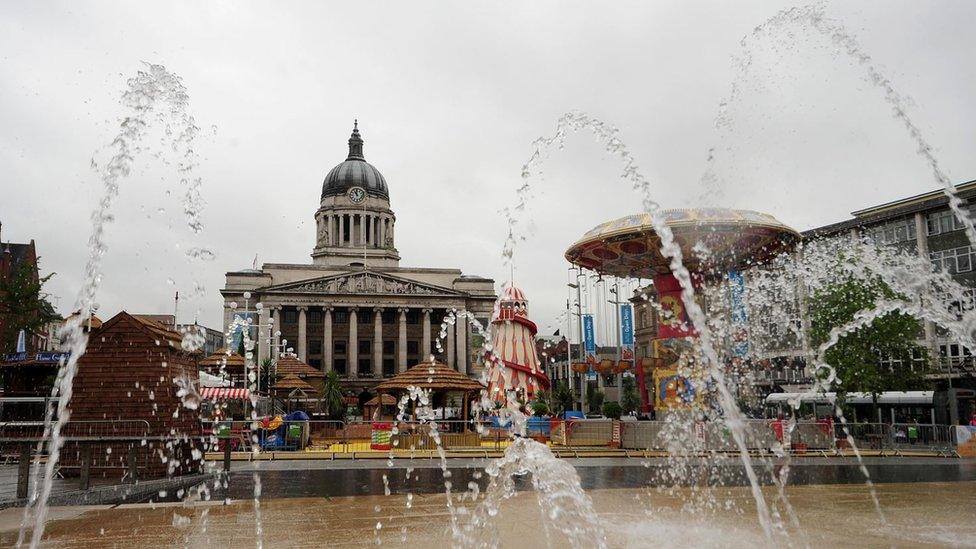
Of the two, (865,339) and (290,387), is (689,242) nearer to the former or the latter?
(865,339)

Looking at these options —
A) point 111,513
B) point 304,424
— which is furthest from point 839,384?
point 111,513

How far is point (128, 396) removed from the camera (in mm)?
13383

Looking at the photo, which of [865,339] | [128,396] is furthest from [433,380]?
[865,339]

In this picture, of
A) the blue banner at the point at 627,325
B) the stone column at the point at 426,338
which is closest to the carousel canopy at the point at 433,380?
the blue banner at the point at 627,325

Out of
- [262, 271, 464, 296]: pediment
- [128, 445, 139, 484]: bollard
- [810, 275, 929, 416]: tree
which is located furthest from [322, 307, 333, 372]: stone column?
[128, 445, 139, 484]: bollard

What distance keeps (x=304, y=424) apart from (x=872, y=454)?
61.0ft

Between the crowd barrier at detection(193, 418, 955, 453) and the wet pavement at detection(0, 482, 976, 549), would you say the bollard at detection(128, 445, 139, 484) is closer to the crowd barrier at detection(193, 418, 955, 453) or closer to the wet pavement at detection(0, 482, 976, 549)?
the wet pavement at detection(0, 482, 976, 549)

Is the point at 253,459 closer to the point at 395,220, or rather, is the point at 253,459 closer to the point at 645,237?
the point at 645,237

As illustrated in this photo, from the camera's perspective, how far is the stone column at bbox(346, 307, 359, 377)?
94312 mm

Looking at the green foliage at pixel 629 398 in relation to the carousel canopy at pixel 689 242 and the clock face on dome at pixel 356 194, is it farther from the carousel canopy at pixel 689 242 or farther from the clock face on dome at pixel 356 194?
the clock face on dome at pixel 356 194

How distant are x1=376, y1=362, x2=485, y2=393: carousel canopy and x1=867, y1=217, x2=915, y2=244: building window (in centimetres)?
3304

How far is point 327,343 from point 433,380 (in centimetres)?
6885

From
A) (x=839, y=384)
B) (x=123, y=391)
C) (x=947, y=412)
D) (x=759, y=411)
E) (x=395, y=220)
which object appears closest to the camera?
(x=123, y=391)

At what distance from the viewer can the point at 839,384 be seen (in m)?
34.7
